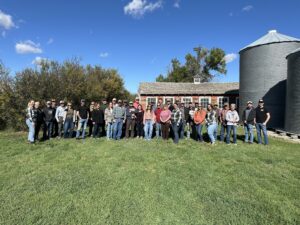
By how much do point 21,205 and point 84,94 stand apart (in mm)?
16330

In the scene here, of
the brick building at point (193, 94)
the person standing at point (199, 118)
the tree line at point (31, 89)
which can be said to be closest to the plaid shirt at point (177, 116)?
the person standing at point (199, 118)

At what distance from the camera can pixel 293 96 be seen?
12.2 meters

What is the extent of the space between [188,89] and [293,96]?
15223 mm

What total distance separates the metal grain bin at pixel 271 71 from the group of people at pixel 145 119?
6.78 meters

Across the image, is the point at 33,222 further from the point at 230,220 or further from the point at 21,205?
the point at 230,220

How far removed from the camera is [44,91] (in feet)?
48.6

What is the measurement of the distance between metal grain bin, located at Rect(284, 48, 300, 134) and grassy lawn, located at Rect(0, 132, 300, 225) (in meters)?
4.83

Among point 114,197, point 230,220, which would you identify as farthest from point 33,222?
point 230,220

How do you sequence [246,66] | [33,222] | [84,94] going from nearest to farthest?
[33,222], [246,66], [84,94]

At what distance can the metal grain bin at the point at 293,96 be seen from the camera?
38.9 ft

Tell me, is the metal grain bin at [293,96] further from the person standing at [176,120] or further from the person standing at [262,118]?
the person standing at [176,120]

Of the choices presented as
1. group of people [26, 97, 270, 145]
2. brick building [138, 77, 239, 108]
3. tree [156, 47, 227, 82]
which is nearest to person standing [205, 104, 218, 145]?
group of people [26, 97, 270, 145]

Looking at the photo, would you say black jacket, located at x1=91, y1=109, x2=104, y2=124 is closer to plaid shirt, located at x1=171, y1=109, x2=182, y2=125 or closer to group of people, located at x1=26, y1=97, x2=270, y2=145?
group of people, located at x1=26, y1=97, x2=270, y2=145

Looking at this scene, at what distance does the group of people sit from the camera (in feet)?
30.4
